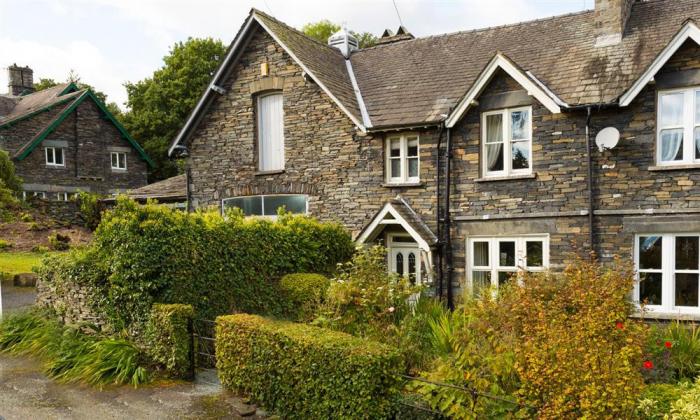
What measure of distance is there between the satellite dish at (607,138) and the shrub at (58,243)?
20.3m

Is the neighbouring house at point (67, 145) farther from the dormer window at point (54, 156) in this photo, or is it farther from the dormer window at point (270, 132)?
the dormer window at point (270, 132)

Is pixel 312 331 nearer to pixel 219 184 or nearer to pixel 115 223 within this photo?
pixel 115 223

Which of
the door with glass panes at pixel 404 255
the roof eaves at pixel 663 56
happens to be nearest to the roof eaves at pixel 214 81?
the door with glass panes at pixel 404 255

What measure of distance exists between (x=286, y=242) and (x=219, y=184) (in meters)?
6.86

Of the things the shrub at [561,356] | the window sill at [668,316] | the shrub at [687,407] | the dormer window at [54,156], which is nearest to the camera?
the shrub at [687,407]

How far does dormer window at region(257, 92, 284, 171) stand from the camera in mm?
17406

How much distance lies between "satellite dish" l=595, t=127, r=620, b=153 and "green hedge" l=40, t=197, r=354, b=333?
773 centimetres

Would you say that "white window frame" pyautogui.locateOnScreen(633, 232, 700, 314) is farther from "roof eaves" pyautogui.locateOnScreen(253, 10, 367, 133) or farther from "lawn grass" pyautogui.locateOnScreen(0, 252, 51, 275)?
"lawn grass" pyautogui.locateOnScreen(0, 252, 51, 275)

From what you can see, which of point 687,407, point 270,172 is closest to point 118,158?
→ point 270,172

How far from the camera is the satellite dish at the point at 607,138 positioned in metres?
12.0

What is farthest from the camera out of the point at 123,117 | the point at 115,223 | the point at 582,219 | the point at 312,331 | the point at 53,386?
the point at 123,117

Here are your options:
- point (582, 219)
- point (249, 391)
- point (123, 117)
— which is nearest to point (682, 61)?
point (582, 219)

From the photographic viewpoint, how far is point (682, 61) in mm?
11836

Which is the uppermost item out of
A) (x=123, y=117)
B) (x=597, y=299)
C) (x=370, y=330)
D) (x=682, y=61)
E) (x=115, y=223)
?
(x=123, y=117)
